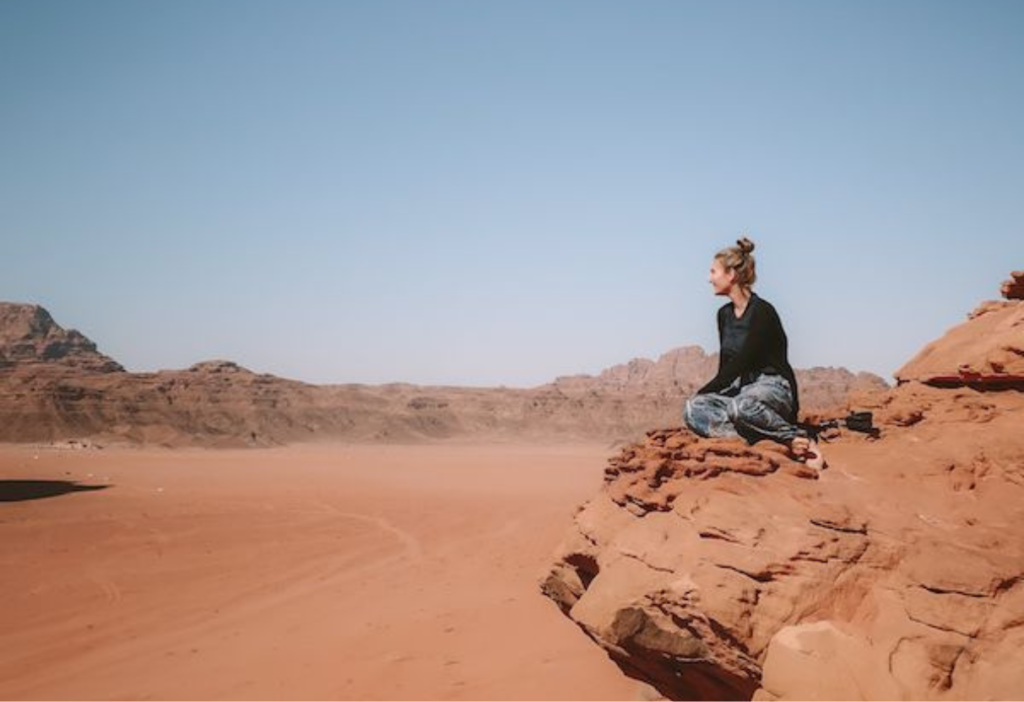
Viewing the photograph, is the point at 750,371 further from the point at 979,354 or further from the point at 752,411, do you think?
the point at 979,354

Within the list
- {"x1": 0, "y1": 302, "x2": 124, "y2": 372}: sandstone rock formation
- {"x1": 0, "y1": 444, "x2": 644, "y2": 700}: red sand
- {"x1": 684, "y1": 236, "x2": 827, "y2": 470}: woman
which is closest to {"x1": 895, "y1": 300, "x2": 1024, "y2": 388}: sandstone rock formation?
{"x1": 684, "y1": 236, "x2": 827, "y2": 470}: woman

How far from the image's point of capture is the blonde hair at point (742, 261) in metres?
4.69

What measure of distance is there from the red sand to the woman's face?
337 centimetres

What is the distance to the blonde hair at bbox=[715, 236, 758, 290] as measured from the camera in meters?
4.69

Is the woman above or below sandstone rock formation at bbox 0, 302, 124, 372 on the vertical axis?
below

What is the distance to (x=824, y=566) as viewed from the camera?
3.71 meters

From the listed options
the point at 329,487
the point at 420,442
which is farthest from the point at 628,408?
the point at 329,487

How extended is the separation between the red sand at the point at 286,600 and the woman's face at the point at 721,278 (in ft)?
11.1

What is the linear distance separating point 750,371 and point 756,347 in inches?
8.5

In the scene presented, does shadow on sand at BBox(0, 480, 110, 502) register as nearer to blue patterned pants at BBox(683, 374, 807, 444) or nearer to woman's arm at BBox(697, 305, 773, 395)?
blue patterned pants at BBox(683, 374, 807, 444)

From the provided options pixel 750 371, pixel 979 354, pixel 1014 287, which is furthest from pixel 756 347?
pixel 1014 287

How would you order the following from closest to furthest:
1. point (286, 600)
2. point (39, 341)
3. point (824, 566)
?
point (824, 566)
point (286, 600)
point (39, 341)

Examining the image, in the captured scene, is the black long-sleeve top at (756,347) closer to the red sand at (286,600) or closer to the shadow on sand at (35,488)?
the red sand at (286,600)

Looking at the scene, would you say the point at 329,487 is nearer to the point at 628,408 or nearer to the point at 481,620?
the point at 481,620
